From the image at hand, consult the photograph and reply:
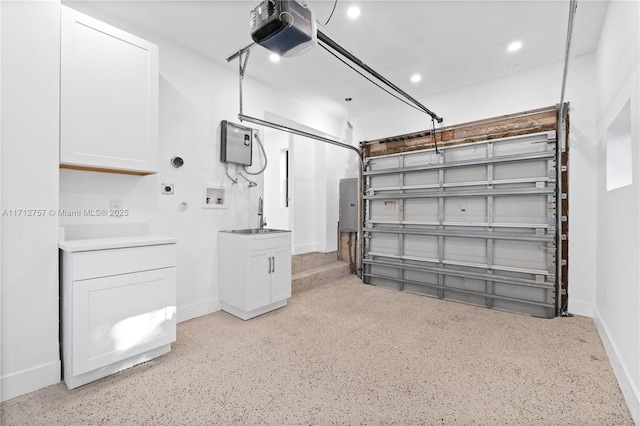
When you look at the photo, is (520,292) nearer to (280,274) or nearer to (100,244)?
(280,274)

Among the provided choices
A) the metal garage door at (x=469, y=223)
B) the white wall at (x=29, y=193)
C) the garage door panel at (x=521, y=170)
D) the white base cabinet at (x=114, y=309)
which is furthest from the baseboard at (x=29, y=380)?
the garage door panel at (x=521, y=170)

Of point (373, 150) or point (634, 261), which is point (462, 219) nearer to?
point (373, 150)

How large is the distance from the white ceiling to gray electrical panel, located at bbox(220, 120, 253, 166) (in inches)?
30.6

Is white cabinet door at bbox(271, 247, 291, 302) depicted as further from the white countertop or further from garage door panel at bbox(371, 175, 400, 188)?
garage door panel at bbox(371, 175, 400, 188)

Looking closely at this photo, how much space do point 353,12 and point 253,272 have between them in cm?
275

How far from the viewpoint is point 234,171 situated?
3750 mm

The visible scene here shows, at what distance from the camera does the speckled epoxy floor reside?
1.74 metres

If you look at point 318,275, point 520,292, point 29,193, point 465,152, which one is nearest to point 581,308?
point 520,292

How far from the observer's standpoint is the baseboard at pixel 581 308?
3266 mm

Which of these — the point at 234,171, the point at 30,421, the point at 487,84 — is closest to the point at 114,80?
the point at 234,171

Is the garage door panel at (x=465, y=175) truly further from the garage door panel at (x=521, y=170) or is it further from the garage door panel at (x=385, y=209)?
the garage door panel at (x=385, y=209)

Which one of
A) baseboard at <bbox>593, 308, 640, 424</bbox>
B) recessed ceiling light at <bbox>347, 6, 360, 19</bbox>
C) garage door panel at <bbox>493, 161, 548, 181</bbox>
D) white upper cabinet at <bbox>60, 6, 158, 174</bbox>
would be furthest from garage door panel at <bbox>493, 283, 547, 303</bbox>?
white upper cabinet at <bbox>60, 6, 158, 174</bbox>

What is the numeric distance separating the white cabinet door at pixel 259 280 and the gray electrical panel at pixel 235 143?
48.7 inches

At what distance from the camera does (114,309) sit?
2131 mm
